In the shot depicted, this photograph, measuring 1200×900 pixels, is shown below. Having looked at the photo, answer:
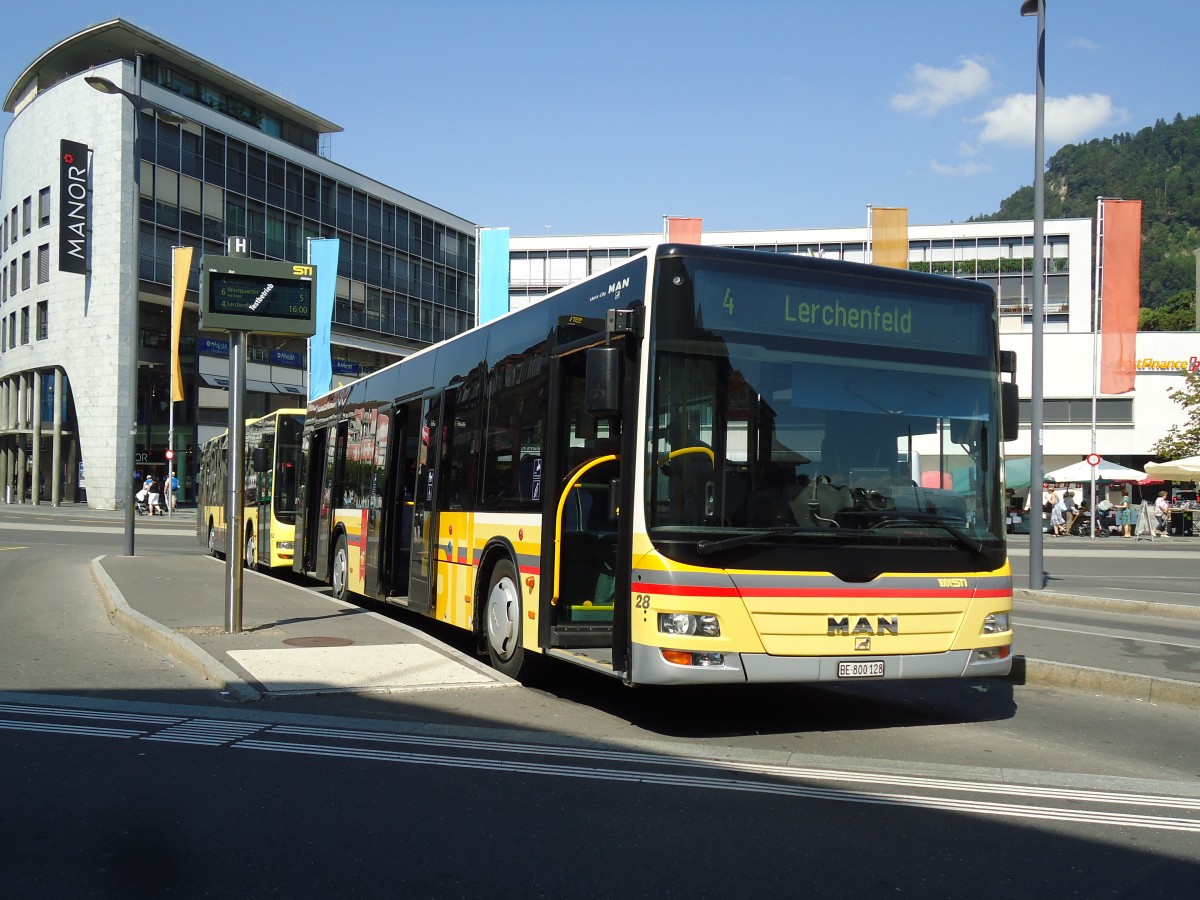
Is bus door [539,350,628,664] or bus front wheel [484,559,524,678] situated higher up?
bus door [539,350,628,664]

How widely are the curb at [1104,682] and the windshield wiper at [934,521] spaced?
109 inches

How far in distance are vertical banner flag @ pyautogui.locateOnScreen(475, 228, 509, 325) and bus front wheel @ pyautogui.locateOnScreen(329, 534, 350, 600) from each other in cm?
1459

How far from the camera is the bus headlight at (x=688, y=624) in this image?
7.21 meters

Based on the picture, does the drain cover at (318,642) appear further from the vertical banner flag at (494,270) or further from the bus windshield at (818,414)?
the vertical banner flag at (494,270)

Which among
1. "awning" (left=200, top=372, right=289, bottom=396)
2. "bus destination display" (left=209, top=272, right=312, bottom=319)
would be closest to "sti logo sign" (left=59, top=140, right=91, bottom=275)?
"awning" (left=200, top=372, right=289, bottom=396)

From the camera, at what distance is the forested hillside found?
124 metres

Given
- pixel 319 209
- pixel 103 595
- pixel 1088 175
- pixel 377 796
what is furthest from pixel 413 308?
pixel 1088 175

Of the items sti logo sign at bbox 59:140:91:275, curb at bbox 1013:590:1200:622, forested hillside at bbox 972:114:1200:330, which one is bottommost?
curb at bbox 1013:590:1200:622

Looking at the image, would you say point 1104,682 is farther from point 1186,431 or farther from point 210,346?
point 210,346

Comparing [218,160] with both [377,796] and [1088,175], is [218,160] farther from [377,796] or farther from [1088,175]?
[1088,175]

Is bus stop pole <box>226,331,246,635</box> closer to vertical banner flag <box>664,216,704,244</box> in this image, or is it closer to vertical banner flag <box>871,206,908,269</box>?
vertical banner flag <box>664,216,704,244</box>

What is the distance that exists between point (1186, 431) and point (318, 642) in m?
49.1

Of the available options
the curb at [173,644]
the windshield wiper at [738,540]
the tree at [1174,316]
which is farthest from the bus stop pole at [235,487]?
the tree at [1174,316]

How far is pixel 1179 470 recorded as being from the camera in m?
39.6
